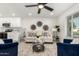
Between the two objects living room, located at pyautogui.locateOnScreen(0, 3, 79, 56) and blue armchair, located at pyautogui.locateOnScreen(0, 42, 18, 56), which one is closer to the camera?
blue armchair, located at pyautogui.locateOnScreen(0, 42, 18, 56)

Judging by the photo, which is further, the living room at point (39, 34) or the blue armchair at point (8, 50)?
the living room at point (39, 34)

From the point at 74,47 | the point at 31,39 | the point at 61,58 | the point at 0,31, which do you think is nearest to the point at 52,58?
the point at 61,58

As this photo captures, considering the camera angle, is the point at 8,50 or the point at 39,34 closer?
the point at 8,50

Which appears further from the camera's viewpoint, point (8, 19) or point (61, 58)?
point (8, 19)

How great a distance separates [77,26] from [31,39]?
9.05 feet

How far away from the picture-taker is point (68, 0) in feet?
1.56

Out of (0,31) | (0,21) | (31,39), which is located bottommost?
(31,39)

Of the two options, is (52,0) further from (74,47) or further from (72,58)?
(74,47)

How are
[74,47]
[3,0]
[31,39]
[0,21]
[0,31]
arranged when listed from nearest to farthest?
[3,0]
[74,47]
[0,21]
[0,31]
[31,39]

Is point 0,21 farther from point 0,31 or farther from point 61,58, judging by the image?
point 61,58

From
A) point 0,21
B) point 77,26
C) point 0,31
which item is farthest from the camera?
point 0,31

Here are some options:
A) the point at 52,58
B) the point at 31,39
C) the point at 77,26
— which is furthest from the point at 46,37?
the point at 52,58

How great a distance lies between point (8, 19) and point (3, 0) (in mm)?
1409

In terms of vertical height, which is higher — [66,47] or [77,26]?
[77,26]
